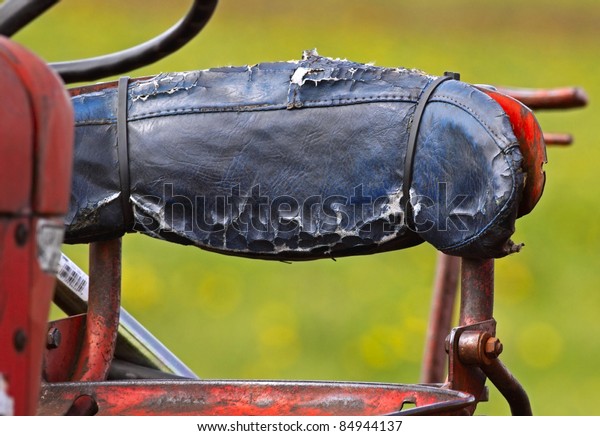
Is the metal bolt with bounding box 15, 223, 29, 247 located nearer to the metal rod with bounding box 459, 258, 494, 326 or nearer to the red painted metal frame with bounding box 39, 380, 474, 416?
the red painted metal frame with bounding box 39, 380, 474, 416

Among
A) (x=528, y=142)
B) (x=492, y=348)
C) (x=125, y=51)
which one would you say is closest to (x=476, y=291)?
(x=492, y=348)

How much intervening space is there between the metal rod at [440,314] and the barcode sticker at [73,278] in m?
0.82

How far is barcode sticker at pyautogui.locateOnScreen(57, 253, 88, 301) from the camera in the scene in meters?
2.05

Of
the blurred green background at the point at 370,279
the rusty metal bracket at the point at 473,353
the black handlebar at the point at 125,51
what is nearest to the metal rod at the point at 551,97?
the black handlebar at the point at 125,51

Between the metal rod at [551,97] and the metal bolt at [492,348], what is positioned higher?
the metal rod at [551,97]

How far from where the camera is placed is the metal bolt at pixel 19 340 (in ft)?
3.94

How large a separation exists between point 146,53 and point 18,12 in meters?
0.25

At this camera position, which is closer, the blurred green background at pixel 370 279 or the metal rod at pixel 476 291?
the metal rod at pixel 476 291

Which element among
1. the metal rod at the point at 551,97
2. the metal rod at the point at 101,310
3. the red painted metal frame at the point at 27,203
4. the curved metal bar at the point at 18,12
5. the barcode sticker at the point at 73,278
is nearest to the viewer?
the red painted metal frame at the point at 27,203

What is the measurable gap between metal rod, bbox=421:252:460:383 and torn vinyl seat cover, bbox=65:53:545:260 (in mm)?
922

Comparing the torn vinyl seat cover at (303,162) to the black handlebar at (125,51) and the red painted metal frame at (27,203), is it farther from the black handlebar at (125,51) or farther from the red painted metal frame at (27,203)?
the red painted metal frame at (27,203)

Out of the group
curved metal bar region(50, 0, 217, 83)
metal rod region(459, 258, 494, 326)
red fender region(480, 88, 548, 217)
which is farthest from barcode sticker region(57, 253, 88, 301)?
red fender region(480, 88, 548, 217)

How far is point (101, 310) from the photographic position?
6.28ft
